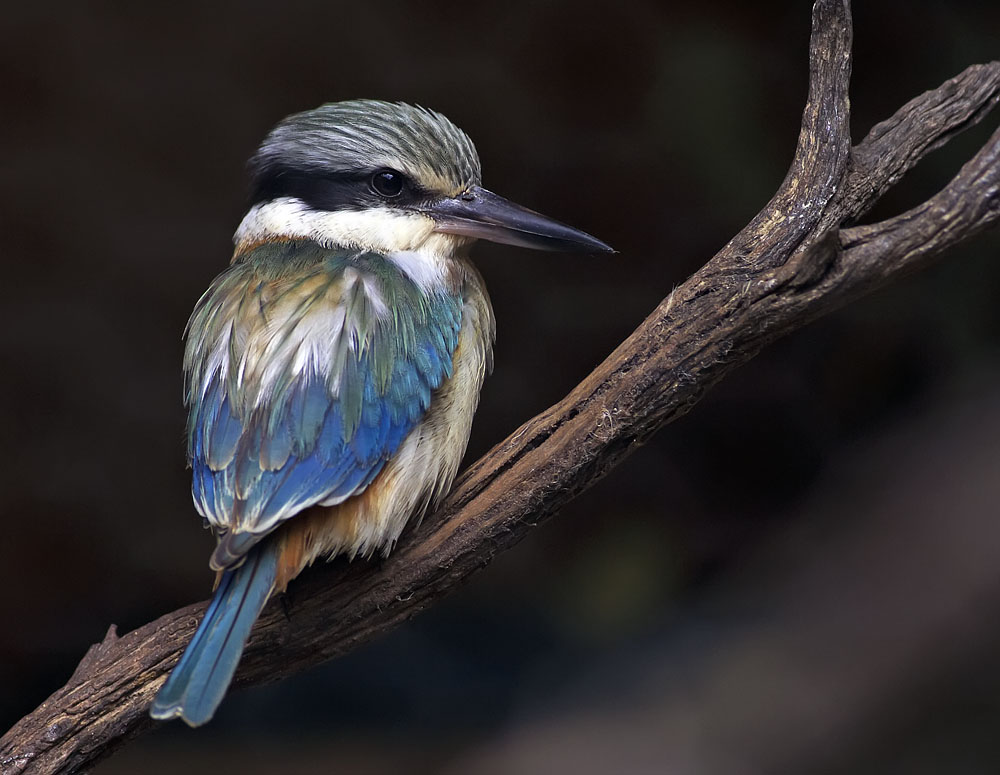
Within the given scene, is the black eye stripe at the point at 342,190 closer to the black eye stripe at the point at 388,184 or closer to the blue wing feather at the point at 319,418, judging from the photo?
the black eye stripe at the point at 388,184

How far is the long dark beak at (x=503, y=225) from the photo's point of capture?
1861 mm

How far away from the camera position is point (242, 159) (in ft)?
9.20

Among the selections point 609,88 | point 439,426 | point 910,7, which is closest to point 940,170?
point 910,7

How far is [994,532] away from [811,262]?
1257 millimetres

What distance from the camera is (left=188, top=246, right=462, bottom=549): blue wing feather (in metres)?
1.51

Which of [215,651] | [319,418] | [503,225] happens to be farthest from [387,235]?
[215,651]

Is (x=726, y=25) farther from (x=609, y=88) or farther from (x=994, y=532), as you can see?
(x=994, y=532)

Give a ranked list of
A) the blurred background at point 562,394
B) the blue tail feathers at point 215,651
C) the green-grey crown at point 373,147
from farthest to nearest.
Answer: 1. the blurred background at point 562,394
2. the green-grey crown at point 373,147
3. the blue tail feathers at point 215,651

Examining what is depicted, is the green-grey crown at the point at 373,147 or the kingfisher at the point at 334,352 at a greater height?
the green-grey crown at the point at 373,147

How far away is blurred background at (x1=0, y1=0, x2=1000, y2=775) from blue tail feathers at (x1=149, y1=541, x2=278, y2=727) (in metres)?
1.36

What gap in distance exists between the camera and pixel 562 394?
3039 millimetres

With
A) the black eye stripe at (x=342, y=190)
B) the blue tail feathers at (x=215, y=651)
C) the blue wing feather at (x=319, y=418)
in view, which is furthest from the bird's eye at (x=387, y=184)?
the blue tail feathers at (x=215, y=651)

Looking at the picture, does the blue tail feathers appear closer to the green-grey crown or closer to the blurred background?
the green-grey crown

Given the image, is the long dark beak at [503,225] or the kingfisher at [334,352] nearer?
the kingfisher at [334,352]
